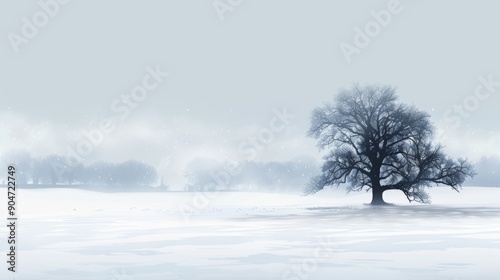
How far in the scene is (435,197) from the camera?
3391 inches

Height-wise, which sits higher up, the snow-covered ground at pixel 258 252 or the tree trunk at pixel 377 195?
the tree trunk at pixel 377 195

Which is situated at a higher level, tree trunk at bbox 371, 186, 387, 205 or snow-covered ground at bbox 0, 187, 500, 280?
tree trunk at bbox 371, 186, 387, 205

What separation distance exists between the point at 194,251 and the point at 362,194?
73.7m

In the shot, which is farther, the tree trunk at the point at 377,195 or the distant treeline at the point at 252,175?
the distant treeline at the point at 252,175

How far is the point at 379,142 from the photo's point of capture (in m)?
62.3

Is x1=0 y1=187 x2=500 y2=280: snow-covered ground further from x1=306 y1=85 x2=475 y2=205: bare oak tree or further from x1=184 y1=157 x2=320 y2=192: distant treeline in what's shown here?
x1=184 y1=157 x2=320 y2=192: distant treeline

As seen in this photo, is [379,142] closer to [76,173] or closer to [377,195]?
[377,195]

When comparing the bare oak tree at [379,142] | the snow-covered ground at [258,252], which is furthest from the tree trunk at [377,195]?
the snow-covered ground at [258,252]

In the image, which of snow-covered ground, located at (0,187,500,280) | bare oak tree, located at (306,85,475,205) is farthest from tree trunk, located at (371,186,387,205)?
snow-covered ground, located at (0,187,500,280)

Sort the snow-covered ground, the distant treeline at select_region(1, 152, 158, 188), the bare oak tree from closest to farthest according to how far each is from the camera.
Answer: the snow-covered ground, the bare oak tree, the distant treeline at select_region(1, 152, 158, 188)

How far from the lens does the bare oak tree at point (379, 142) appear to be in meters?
61.7

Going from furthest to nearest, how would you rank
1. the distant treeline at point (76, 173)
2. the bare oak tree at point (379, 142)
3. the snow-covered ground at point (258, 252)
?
the distant treeline at point (76, 173)
the bare oak tree at point (379, 142)
the snow-covered ground at point (258, 252)

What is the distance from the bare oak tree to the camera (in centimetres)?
6172

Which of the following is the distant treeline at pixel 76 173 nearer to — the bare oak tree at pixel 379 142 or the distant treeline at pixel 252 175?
the distant treeline at pixel 252 175
